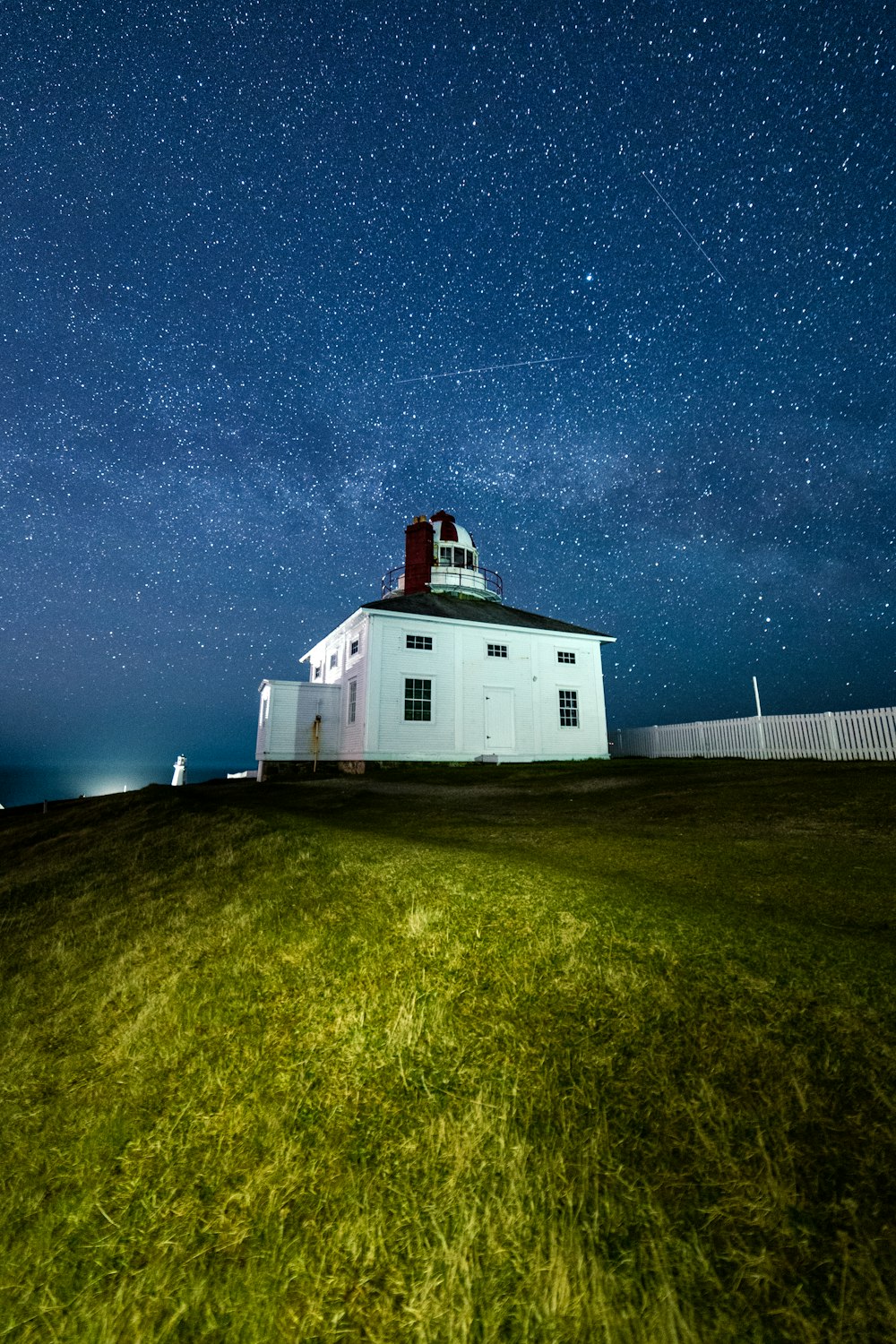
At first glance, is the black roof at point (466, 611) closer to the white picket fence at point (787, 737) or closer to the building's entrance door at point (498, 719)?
the building's entrance door at point (498, 719)

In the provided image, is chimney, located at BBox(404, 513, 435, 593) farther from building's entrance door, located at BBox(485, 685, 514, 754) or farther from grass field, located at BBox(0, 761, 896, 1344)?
grass field, located at BBox(0, 761, 896, 1344)

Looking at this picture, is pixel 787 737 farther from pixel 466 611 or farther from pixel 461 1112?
pixel 461 1112

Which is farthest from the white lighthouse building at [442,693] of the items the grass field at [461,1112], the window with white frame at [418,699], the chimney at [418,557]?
the grass field at [461,1112]

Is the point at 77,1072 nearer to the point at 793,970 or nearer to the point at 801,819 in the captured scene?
the point at 793,970

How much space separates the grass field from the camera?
5.98ft

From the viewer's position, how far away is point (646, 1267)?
72.0 inches

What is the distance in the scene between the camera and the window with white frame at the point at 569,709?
82.5ft

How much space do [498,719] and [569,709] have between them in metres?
3.69

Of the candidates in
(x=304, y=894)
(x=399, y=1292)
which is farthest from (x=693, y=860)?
(x=399, y=1292)

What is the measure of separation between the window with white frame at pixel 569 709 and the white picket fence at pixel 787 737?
5.00m

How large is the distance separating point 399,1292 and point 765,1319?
1098mm

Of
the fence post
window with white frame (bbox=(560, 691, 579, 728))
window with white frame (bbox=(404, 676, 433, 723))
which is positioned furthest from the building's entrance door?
the fence post

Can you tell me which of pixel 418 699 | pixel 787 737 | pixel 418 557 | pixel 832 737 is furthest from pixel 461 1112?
pixel 418 557

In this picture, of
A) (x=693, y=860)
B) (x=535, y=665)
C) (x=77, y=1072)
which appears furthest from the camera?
(x=535, y=665)
